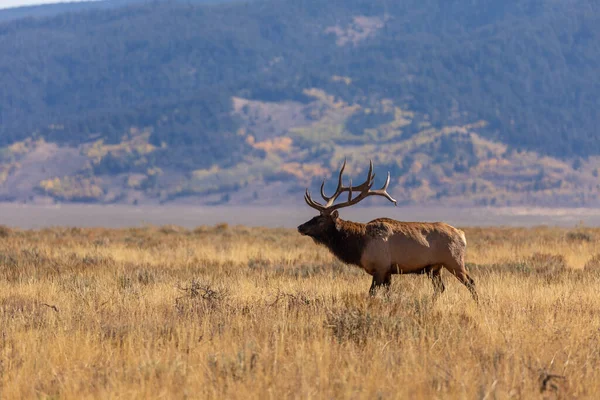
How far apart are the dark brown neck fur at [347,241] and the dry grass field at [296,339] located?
434 mm

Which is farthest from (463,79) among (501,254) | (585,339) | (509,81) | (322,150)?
(585,339)

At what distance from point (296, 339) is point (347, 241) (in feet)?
13.9

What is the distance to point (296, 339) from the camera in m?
8.46

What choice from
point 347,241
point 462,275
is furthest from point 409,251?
point 347,241

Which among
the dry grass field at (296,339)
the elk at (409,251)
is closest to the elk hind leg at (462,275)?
the elk at (409,251)

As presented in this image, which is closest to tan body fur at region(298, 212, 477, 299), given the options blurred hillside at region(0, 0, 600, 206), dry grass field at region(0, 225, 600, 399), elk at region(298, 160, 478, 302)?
elk at region(298, 160, 478, 302)

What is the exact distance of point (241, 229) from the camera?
115 feet

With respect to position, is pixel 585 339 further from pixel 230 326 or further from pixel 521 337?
pixel 230 326

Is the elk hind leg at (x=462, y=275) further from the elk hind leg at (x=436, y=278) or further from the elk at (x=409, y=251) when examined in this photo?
the elk hind leg at (x=436, y=278)

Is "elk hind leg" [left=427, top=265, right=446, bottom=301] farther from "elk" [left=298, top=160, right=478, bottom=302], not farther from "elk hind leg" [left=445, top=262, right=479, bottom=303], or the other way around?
"elk hind leg" [left=445, top=262, right=479, bottom=303]

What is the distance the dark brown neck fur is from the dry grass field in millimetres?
434

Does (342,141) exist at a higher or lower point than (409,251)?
higher

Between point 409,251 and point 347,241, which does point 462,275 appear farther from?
point 347,241

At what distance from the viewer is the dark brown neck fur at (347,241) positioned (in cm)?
1242
